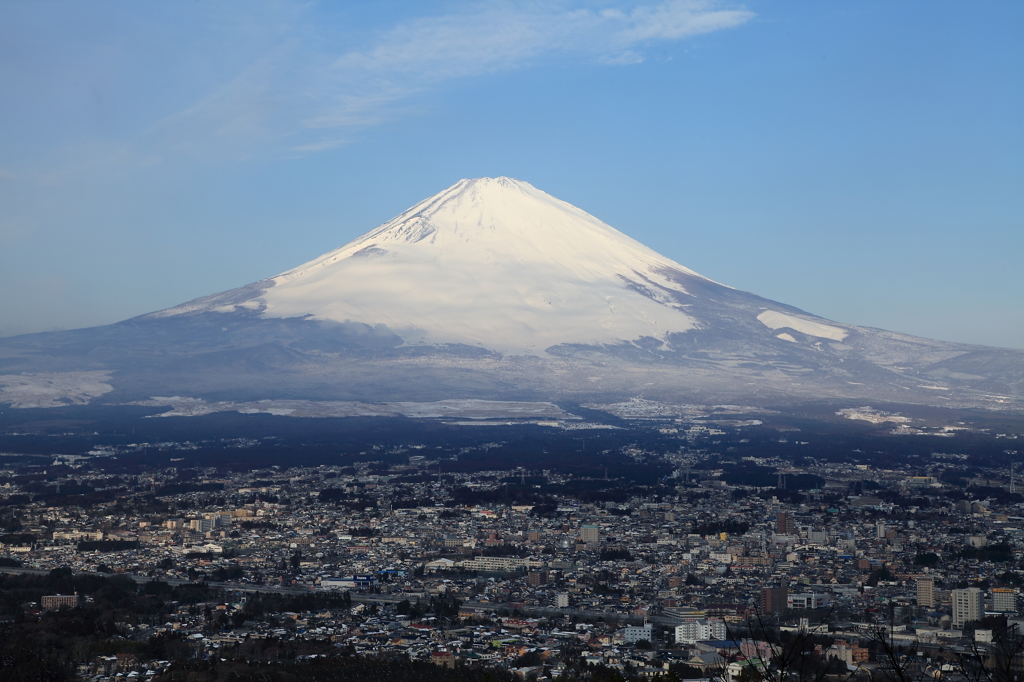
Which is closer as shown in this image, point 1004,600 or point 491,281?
point 1004,600

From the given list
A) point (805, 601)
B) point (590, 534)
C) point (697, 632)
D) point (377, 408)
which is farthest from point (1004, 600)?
point (377, 408)

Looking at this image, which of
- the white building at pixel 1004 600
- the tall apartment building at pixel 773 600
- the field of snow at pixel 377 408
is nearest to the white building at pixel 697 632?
the tall apartment building at pixel 773 600

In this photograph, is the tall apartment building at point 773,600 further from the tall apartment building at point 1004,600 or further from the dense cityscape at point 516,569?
the tall apartment building at point 1004,600

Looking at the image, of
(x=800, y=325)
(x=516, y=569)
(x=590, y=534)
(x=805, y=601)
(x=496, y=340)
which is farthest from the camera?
(x=800, y=325)

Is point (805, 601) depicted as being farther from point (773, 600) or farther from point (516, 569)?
point (516, 569)

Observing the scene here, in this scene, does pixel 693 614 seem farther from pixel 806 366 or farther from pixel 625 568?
pixel 806 366

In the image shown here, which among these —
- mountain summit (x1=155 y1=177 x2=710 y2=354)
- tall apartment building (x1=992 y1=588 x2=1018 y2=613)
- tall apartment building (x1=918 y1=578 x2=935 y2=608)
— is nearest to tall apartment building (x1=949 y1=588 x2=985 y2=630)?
tall apartment building (x1=992 y1=588 x2=1018 y2=613)

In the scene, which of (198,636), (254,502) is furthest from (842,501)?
(198,636)
